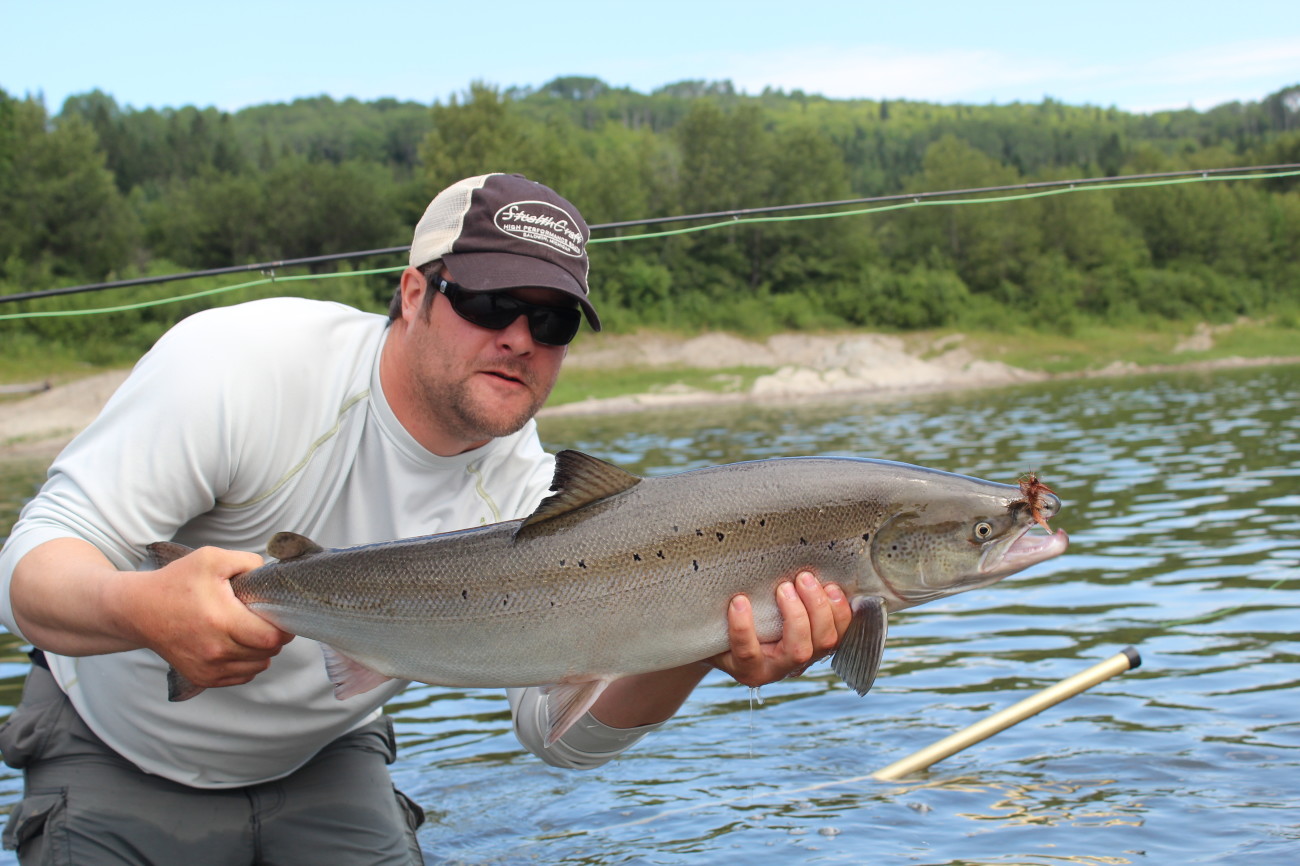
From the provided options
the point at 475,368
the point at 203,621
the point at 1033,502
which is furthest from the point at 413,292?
the point at 1033,502

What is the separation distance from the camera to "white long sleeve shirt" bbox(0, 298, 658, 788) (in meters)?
3.22

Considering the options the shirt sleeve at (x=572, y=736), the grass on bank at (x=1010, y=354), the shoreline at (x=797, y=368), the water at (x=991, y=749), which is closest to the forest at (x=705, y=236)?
the grass on bank at (x=1010, y=354)

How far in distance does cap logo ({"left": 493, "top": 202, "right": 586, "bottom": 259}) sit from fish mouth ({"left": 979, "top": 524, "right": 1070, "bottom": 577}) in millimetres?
1511

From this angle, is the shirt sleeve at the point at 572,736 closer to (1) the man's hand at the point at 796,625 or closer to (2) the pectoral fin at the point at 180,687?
(1) the man's hand at the point at 796,625

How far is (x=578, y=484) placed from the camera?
11.0 ft

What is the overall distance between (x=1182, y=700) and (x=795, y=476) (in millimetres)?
4776

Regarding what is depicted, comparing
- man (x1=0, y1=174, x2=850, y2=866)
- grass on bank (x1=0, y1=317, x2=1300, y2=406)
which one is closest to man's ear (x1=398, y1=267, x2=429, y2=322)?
man (x1=0, y1=174, x2=850, y2=866)

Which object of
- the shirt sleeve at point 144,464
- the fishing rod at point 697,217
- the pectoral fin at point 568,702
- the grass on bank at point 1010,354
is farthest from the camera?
the grass on bank at point 1010,354

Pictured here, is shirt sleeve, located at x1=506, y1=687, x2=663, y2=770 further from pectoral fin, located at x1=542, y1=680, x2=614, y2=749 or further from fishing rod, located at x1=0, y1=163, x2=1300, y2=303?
fishing rod, located at x1=0, y1=163, x2=1300, y2=303

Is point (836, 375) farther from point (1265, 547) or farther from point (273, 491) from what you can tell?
point (273, 491)

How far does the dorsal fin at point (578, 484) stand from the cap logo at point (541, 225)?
2.23 feet

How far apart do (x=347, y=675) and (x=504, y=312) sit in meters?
1.13

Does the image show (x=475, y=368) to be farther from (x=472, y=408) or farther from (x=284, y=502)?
(x=284, y=502)

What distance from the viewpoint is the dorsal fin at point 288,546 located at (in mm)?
3254
